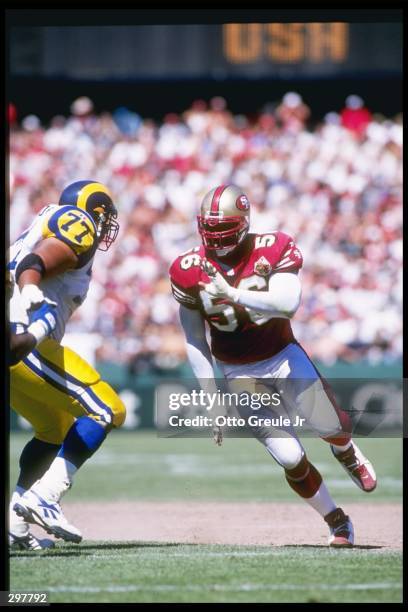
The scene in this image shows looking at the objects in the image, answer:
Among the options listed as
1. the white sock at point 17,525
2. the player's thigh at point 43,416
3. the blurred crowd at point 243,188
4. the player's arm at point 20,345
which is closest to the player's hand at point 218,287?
the player's arm at point 20,345

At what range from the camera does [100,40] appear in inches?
593

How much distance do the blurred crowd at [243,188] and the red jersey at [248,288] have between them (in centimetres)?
695

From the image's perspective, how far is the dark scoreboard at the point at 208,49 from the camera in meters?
14.6

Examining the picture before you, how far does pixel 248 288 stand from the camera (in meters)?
5.53

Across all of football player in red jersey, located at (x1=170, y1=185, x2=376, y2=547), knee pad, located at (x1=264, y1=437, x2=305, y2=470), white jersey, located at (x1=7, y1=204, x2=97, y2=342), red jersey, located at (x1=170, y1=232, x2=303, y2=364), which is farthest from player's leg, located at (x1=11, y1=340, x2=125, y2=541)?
knee pad, located at (x1=264, y1=437, x2=305, y2=470)

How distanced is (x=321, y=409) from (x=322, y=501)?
0.45 meters

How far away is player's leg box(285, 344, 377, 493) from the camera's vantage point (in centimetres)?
554

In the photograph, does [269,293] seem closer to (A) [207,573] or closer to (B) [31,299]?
(B) [31,299]

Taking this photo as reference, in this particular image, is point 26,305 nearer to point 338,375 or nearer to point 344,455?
point 344,455

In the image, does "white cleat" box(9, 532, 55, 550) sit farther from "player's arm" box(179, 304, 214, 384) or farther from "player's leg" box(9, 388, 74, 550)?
"player's arm" box(179, 304, 214, 384)

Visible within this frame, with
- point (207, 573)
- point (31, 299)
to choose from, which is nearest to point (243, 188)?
point (31, 299)

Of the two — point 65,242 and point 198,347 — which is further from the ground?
point 65,242
